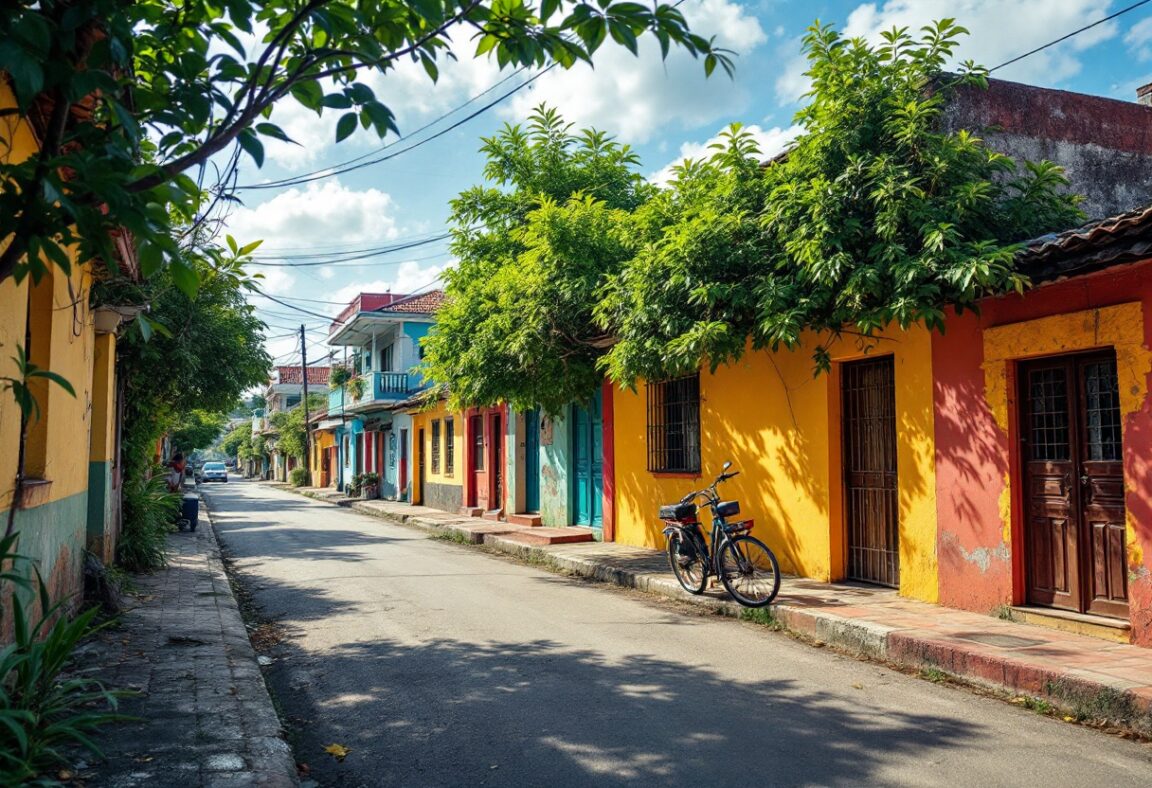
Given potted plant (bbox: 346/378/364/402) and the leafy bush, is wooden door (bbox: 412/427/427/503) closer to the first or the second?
potted plant (bbox: 346/378/364/402)

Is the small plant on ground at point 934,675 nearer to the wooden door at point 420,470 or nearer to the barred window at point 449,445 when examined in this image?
the barred window at point 449,445

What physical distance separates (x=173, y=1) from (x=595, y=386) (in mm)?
10380

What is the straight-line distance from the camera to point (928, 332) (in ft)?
26.8

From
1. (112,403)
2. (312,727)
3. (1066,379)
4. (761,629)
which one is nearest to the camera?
(312,727)

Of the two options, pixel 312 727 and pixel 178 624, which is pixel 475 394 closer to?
pixel 178 624

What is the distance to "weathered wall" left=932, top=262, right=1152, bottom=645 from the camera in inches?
247

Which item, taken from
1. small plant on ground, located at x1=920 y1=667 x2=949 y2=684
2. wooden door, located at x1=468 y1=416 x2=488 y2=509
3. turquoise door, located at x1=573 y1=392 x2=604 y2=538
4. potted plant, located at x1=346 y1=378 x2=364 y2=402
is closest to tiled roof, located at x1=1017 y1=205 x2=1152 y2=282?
small plant on ground, located at x1=920 y1=667 x2=949 y2=684

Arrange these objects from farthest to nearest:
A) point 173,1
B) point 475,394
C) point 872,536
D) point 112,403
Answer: point 475,394
point 112,403
point 872,536
point 173,1

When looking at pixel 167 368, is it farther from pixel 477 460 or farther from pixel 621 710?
pixel 621 710

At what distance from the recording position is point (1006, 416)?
7387 millimetres

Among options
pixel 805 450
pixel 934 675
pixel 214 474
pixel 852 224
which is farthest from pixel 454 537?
pixel 214 474

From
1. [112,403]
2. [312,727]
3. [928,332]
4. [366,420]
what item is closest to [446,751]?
[312,727]

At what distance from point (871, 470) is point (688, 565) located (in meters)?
2.17

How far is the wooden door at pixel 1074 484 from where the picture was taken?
671 cm
